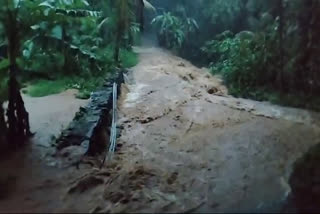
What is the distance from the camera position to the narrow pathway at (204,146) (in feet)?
16.3

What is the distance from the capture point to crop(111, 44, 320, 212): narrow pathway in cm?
496

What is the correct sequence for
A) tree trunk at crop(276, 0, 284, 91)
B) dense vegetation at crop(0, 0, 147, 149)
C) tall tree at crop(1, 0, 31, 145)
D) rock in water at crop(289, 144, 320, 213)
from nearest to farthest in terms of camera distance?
rock in water at crop(289, 144, 320, 213) → tall tree at crop(1, 0, 31, 145) → dense vegetation at crop(0, 0, 147, 149) → tree trunk at crop(276, 0, 284, 91)

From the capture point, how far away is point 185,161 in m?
6.42

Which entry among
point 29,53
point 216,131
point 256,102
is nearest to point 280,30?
point 256,102

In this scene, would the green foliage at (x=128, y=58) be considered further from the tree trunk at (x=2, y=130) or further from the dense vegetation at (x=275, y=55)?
the tree trunk at (x=2, y=130)

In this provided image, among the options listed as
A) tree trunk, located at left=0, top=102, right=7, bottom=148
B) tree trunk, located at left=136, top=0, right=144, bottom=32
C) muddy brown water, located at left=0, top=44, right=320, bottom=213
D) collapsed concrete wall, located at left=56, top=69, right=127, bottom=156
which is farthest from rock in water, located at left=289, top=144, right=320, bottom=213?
tree trunk, located at left=136, top=0, right=144, bottom=32

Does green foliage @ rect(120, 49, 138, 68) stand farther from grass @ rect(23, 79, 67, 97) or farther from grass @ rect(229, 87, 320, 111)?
grass @ rect(229, 87, 320, 111)

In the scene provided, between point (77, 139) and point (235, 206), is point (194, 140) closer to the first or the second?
point (77, 139)

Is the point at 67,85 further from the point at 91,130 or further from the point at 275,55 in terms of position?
the point at 275,55

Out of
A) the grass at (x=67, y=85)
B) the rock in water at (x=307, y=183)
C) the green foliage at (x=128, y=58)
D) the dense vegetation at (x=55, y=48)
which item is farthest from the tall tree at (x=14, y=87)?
the green foliage at (x=128, y=58)

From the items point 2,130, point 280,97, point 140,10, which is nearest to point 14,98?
point 2,130

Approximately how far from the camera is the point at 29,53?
11492 millimetres

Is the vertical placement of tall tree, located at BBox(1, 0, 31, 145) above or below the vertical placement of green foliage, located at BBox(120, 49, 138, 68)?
above

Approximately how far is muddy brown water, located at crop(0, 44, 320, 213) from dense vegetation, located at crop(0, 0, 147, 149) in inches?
39.6
